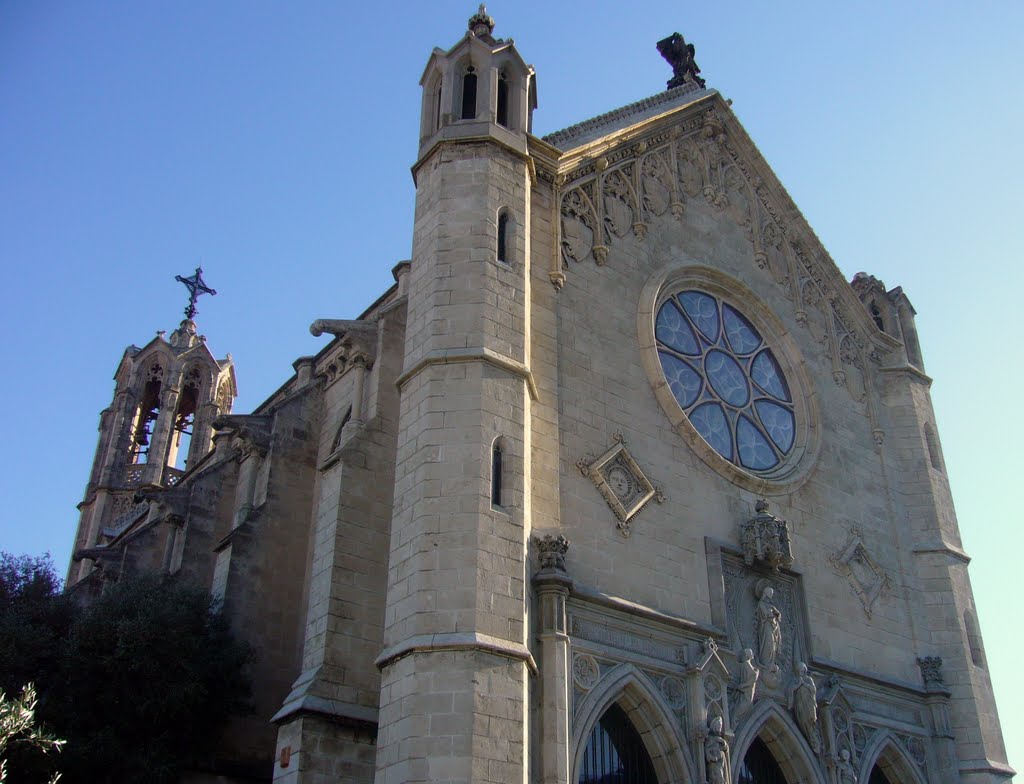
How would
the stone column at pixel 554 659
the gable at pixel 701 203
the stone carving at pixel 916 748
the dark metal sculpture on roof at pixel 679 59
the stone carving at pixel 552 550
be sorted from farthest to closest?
the dark metal sculpture on roof at pixel 679 59
the gable at pixel 701 203
the stone carving at pixel 916 748
the stone carving at pixel 552 550
the stone column at pixel 554 659

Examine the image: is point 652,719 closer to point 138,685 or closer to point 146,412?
point 138,685

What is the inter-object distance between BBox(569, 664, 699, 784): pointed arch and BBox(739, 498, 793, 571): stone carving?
3.40 m

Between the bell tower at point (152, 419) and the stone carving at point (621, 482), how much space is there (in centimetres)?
2397

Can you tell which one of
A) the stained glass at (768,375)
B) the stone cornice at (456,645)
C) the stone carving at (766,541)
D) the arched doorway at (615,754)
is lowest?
the arched doorway at (615,754)

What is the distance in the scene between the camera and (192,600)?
17.4m

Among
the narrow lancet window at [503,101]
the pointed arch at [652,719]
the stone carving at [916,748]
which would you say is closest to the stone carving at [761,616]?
the pointed arch at [652,719]

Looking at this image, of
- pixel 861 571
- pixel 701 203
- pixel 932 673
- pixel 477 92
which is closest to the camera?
pixel 477 92

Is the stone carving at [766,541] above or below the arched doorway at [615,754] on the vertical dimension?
above

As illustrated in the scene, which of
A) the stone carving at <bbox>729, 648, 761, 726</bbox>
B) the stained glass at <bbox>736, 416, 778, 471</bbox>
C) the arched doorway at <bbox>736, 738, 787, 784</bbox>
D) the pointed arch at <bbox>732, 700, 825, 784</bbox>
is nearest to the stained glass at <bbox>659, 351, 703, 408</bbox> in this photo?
the stained glass at <bbox>736, 416, 778, 471</bbox>

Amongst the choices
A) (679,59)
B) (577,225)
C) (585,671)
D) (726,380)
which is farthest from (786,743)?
(679,59)

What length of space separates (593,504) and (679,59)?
1352 centimetres

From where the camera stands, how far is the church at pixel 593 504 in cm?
1373

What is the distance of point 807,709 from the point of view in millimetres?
16844

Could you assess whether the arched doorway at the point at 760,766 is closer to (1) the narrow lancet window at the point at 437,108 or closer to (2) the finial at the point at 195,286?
(1) the narrow lancet window at the point at 437,108
